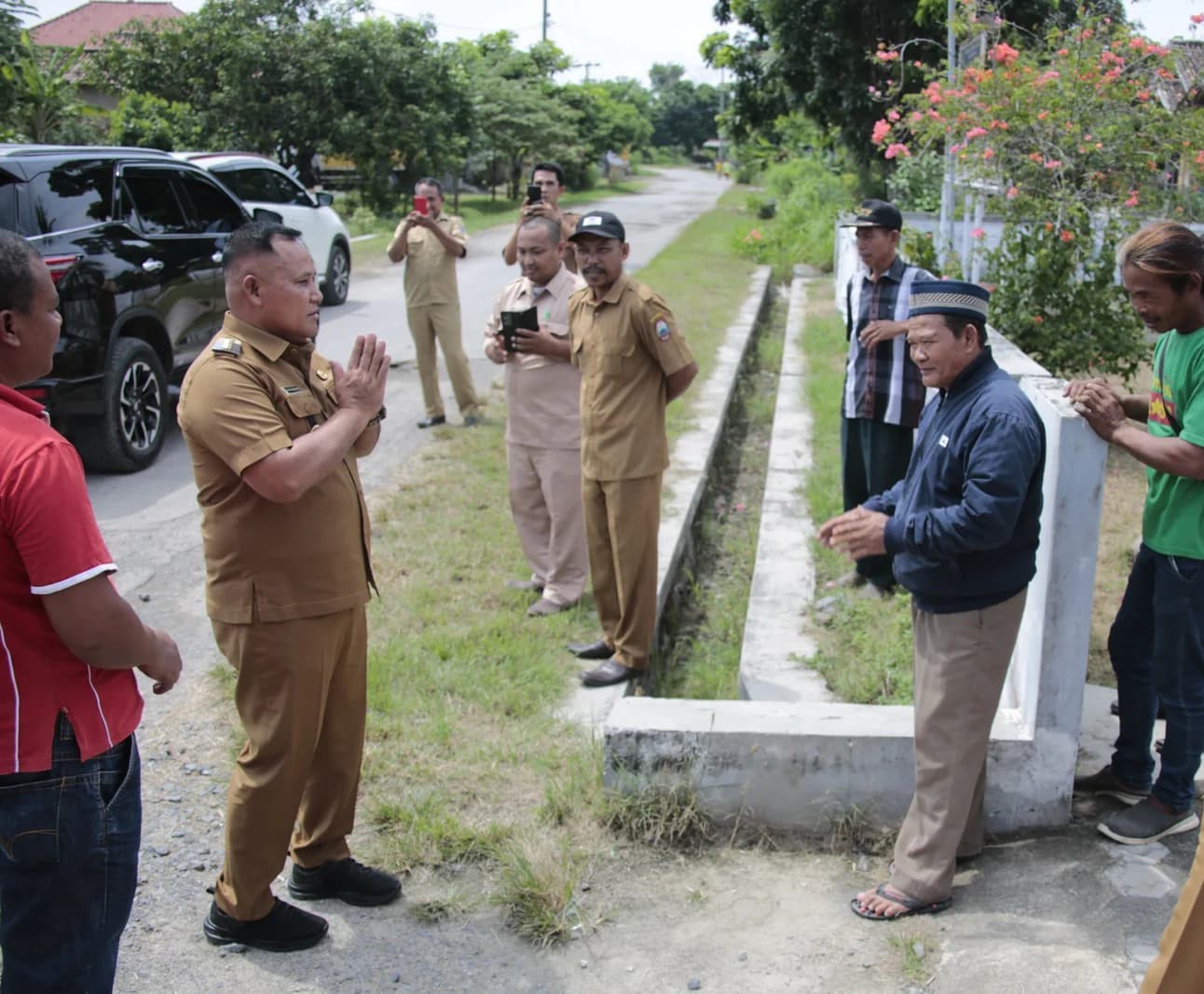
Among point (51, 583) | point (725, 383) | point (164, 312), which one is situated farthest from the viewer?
point (725, 383)

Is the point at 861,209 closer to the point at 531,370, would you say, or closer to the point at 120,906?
the point at 531,370

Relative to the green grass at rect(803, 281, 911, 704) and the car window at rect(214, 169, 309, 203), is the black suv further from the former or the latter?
the green grass at rect(803, 281, 911, 704)

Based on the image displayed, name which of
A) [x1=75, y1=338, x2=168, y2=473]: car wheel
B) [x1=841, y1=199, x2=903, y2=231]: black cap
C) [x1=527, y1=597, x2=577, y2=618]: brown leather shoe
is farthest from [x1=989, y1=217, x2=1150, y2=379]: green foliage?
[x1=75, y1=338, x2=168, y2=473]: car wheel

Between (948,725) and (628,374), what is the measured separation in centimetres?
199

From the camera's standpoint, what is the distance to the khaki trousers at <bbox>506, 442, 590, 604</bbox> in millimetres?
5555

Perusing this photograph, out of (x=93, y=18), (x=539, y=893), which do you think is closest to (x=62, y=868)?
(x=539, y=893)

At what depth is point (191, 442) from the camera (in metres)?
3.09

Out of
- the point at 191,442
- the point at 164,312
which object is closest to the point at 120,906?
the point at 191,442

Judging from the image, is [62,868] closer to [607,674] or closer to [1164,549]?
[607,674]

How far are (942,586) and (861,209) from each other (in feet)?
8.84

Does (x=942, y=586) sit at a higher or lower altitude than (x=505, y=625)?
higher

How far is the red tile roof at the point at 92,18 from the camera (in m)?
42.1

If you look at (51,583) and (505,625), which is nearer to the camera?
(51,583)

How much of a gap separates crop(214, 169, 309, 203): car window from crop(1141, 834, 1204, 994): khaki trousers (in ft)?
40.0
